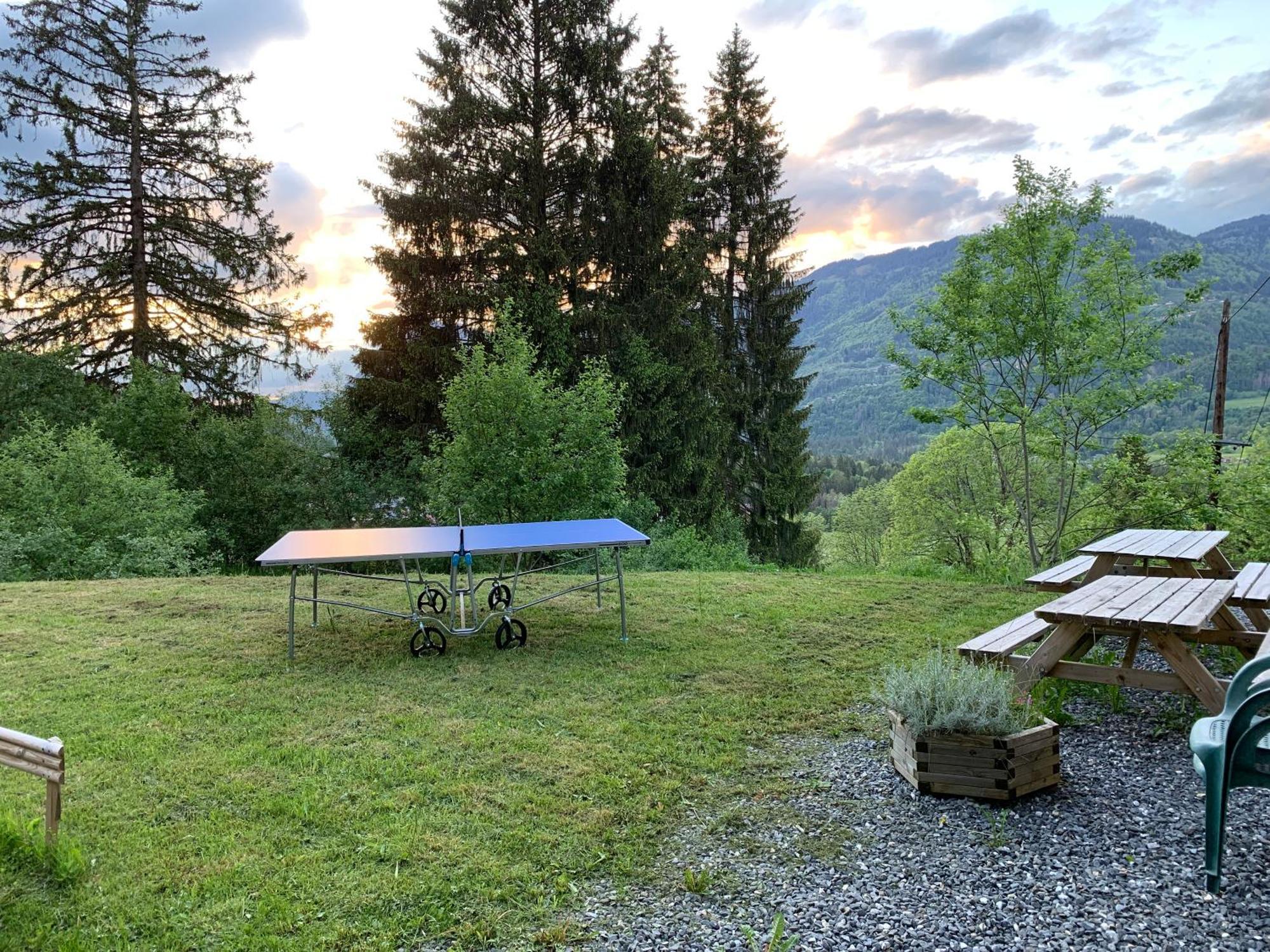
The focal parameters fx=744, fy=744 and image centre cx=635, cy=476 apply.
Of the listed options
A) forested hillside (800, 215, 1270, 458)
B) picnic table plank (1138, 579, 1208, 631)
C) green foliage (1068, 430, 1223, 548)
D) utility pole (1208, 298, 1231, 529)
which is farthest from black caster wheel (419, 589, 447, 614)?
utility pole (1208, 298, 1231, 529)

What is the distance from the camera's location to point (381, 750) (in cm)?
363

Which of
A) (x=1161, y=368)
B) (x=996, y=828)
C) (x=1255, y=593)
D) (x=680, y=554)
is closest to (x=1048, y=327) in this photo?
(x=1161, y=368)

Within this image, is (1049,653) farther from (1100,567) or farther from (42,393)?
(42,393)

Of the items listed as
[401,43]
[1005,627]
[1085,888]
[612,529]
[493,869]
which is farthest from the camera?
[401,43]

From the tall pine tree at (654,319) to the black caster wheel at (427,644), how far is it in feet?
31.0

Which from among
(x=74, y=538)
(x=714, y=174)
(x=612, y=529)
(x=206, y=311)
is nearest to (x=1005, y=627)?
(x=612, y=529)

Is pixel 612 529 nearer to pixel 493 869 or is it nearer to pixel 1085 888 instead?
pixel 493 869

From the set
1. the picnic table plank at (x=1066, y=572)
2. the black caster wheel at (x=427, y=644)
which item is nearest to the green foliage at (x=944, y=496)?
the picnic table plank at (x=1066, y=572)

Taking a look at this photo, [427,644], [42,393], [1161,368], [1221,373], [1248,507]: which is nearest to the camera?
[427,644]

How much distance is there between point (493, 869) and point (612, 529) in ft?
10.9

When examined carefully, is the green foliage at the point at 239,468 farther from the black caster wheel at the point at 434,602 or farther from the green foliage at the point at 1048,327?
the green foliage at the point at 1048,327

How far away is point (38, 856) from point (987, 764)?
11.3 ft

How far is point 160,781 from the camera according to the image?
10.8 feet

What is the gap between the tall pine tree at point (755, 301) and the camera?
2089cm
